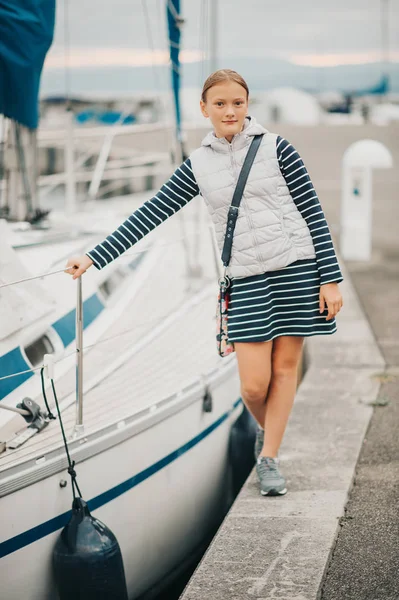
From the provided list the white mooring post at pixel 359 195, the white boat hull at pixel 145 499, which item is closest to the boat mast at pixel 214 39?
the white mooring post at pixel 359 195

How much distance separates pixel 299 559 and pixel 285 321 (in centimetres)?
91

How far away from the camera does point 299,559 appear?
10.6 ft

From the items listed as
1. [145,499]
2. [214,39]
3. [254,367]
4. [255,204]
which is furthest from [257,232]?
[214,39]

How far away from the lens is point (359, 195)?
984 cm

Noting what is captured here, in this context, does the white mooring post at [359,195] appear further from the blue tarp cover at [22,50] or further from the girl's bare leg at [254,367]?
the girl's bare leg at [254,367]

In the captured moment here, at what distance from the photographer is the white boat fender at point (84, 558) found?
320 centimetres

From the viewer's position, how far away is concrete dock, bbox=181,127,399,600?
3068mm

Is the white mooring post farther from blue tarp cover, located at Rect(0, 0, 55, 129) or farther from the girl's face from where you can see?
the girl's face

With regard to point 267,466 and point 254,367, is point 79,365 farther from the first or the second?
point 267,466

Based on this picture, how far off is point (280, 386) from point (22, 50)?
2.68m

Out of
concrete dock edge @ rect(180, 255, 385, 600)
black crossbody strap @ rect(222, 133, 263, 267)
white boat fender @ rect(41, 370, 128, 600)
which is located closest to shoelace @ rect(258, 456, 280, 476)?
concrete dock edge @ rect(180, 255, 385, 600)

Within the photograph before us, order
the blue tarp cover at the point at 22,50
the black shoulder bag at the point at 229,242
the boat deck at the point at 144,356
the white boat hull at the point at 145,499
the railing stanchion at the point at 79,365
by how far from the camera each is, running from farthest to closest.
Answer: the blue tarp cover at the point at 22,50
the boat deck at the point at 144,356
the railing stanchion at the point at 79,365
the black shoulder bag at the point at 229,242
the white boat hull at the point at 145,499

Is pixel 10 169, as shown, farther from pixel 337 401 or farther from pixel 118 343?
pixel 337 401

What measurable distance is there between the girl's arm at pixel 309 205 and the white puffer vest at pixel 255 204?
24 millimetres
